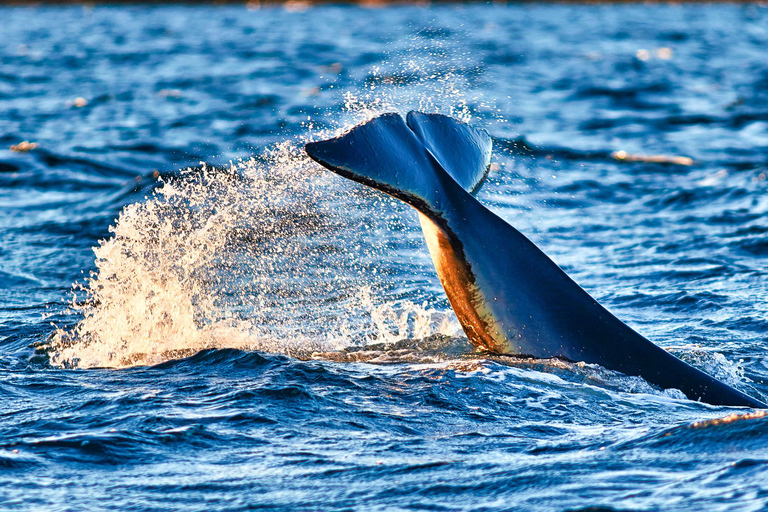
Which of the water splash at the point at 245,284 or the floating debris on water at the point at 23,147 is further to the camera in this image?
the floating debris on water at the point at 23,147

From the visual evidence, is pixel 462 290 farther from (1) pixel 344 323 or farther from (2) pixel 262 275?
(2) pixel 262 275

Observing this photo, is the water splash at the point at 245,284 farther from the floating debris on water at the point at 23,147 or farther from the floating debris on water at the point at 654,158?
the floating debris on water at the point at 654,158

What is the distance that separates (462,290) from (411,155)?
3.20 ft

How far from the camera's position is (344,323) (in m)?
8.41

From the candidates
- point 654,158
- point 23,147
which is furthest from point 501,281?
point 23,147

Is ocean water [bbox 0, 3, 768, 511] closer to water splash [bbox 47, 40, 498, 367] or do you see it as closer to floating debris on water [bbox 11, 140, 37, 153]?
water splash [bbox 47, 40, 498, 367]

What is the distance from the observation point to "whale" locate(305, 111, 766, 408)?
6242 mm

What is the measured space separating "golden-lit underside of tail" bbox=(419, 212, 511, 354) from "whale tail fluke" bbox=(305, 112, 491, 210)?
0.27 meters

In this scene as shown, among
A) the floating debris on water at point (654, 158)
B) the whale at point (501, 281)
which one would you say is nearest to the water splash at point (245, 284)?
the whale at point (501, 281)

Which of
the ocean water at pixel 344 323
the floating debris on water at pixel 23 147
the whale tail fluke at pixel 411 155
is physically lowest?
the ocean water at pixel 344 323

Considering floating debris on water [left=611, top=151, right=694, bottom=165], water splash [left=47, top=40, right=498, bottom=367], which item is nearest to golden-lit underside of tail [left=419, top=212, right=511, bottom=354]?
water splash [left=47, top=40, right=498, bottom=367]

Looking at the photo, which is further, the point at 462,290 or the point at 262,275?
the point at 262,275

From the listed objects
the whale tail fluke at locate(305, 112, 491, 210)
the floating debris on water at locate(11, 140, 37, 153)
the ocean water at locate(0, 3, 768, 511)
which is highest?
the whale tail fluke at locate(305, 112, 491, 210)

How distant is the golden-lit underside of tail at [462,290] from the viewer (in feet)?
21.2
